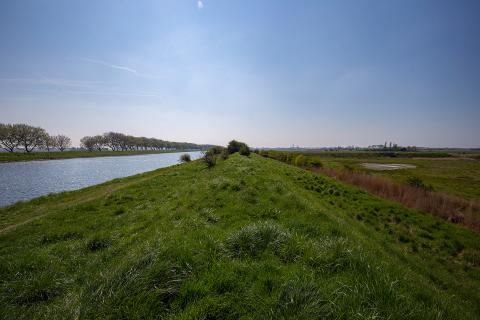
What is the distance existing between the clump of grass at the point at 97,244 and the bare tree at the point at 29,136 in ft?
333

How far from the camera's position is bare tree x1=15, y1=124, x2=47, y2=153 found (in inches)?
2763

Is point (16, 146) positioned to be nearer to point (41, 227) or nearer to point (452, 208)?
point (41, 227)

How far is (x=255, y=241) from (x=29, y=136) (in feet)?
355

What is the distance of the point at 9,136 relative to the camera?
224 ft

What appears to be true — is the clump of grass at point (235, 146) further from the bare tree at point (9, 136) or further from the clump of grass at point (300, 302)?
the bare tree at point (9, 136)

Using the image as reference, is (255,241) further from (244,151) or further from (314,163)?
(244,151)

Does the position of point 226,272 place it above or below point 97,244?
above

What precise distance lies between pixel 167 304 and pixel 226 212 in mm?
4379

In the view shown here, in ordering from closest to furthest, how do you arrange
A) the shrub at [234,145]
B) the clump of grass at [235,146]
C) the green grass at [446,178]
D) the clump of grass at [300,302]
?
the clump of grass at [300,302], the green grass at [446,178], the clump of grass at [235,146], the shrub at [234,145]

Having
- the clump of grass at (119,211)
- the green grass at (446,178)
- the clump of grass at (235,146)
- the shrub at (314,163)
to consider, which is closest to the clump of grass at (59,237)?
the clump of grass at (119,211)

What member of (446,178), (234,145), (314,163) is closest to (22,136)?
(234,145)

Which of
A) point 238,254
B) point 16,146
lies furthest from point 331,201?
point 16,146

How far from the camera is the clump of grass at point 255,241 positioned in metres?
4.41

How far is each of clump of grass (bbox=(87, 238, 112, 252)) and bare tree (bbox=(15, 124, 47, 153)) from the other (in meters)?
102
